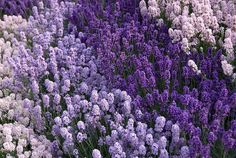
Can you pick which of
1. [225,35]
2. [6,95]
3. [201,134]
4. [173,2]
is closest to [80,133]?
Answer: [201,134]

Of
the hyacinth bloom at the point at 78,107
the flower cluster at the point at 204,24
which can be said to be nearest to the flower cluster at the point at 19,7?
the hyacinth bloom at the point at 78,107

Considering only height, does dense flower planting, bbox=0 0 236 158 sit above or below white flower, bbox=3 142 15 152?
above

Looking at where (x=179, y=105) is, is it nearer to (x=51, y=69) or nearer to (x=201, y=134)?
(x=201, y=134)

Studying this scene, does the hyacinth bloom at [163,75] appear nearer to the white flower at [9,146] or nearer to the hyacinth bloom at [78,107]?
the hyacinth bloom at [78,107]

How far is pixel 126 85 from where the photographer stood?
372 centimetres

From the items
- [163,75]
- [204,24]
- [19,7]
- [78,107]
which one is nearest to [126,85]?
[163,75]

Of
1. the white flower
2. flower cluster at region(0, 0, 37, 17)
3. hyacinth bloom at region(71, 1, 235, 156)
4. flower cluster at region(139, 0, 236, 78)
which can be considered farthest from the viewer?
flower cluster at region(0, 0, 37, 17)

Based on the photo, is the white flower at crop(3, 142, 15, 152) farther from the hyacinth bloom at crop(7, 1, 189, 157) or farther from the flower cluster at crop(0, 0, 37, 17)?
the flower cluster at crop(0, 0, 37, 17)

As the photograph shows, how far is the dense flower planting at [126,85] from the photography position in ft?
10.4

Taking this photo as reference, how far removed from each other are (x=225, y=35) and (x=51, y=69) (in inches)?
→ 62.6

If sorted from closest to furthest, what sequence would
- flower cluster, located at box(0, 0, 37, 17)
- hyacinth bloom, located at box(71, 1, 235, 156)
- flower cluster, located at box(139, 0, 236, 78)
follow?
hyacinth bloom, located at box(71, 1, 235, 156), flower cluster, located at box(139, 0, 236, 78), flower cluster, located at box(0, 0, 37, 17)

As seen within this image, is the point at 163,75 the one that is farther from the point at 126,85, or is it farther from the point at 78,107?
the point at 78,107

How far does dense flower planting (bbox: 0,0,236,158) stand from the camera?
125 inches

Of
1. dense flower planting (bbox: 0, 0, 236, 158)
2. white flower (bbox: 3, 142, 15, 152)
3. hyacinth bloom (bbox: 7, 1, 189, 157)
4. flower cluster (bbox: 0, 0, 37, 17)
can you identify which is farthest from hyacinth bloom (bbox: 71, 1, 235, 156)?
flower cluster (bbox: 0, 0, 37, 17)
